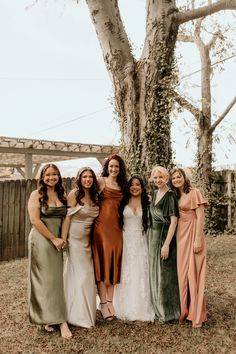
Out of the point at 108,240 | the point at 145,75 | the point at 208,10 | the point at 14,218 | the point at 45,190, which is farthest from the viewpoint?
the point at 14,218

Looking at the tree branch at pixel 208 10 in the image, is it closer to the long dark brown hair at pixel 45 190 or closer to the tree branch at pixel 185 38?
the long dark brown hair at pixel 45 190

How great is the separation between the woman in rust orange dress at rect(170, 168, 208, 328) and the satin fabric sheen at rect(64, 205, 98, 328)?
3.38 feet

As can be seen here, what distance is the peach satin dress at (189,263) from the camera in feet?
14.9

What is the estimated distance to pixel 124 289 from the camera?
4797 mm

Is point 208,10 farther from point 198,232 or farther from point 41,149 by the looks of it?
point 41,149

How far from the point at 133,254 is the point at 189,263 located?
0.68 meters

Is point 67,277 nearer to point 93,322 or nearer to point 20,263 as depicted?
point 93,322

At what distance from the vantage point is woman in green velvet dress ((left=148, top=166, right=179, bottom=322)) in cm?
463

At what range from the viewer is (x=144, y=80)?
709 cm

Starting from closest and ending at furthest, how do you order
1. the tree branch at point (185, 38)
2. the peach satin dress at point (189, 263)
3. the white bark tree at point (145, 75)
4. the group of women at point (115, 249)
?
the group of women at point (115, 249) → the peach satin dress at point (189, 263) → the white bark tree at point (145, 75) → the tree branch at point (185, 38)

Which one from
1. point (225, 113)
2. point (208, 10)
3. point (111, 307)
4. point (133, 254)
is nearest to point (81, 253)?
point (133, 254)

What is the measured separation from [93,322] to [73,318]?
23 centimetres

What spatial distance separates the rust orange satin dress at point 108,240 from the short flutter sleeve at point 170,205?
22.0 inches

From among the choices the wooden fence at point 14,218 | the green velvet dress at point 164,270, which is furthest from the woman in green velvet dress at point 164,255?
the wooden fence at point 14,218
